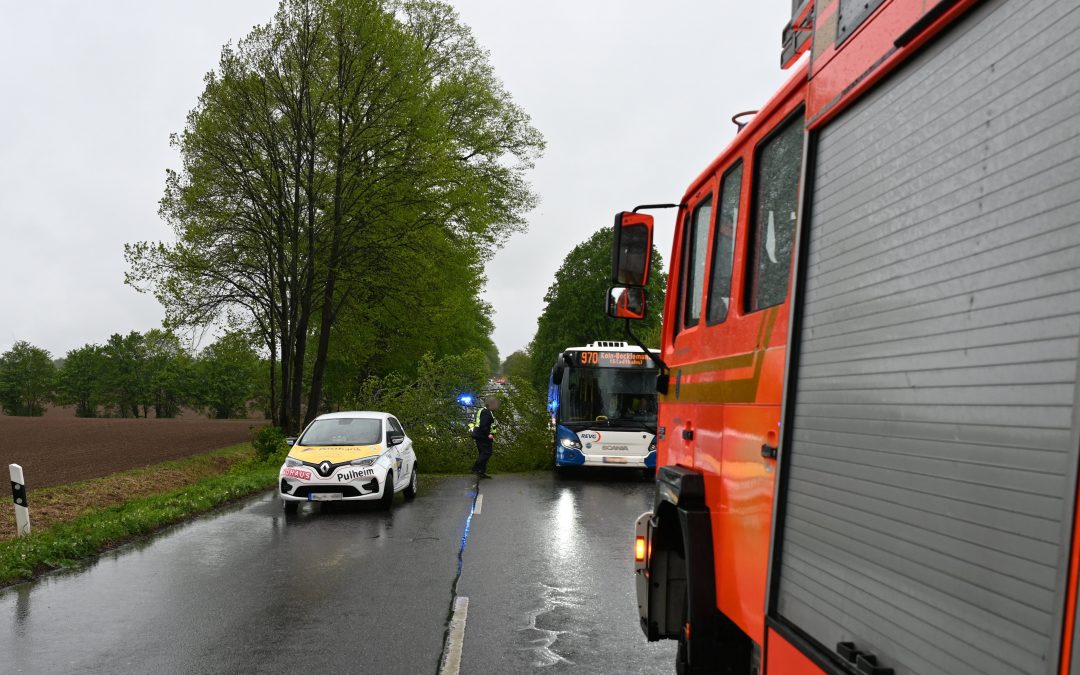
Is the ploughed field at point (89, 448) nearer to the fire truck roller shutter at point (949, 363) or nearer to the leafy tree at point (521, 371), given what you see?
the leafy tree at point (521, 371)

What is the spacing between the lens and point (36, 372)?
101 metres

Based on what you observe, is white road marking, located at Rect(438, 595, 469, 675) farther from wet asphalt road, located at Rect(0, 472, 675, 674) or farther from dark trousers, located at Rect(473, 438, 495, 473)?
dark trousers, located at Rect(473, 438, 495, 473)

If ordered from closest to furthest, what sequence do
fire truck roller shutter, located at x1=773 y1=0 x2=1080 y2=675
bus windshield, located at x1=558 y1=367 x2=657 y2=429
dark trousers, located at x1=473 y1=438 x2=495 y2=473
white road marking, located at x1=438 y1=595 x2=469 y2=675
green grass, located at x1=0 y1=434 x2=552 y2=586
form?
fire truck roller shutter, located at x1=773 y1=0 x2=1080 y2=675 < white road marking, located at x1=438 y1=595 x2=469 y2=675 < green grass, located at x1=0 y1=434 x2=552 y2=586 < bus windshield, located at x1=558 y1=367 x2=657 y2=429 < dark trousers, located at x1=473 y1=438 x2=495 y2=473

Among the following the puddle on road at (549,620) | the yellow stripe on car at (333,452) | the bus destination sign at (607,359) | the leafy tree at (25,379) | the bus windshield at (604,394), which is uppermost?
the bus destination sign at (607,359)

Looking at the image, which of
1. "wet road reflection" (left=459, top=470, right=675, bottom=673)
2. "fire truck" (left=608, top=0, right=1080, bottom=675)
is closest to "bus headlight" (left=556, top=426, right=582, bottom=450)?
"wet road reflection" (left=459, top=470, right=675, bottom=673)

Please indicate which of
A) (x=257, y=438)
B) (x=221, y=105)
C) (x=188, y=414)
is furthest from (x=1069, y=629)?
(x=188, y=414)

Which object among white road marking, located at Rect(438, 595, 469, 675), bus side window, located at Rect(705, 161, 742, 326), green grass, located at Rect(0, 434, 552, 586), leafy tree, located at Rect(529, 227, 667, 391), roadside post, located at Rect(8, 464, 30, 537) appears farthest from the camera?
leafy tree, located at Rect(529, 227, 667, 391)

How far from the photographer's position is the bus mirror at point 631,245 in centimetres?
469

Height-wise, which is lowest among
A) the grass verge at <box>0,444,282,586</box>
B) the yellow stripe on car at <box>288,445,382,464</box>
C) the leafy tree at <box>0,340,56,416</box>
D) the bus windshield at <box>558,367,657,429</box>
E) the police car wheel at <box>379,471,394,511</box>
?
the leafy tree at <box>0,340,56,416</box>

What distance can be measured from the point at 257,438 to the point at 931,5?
24981 millimetres

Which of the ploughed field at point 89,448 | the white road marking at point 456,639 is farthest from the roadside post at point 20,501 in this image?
the ploughed field at point 89,448

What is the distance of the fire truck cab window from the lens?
176 inches

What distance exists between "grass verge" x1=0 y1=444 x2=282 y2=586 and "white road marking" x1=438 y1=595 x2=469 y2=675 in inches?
173

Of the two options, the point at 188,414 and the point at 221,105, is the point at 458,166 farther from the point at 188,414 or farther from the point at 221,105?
the point at 188,414
